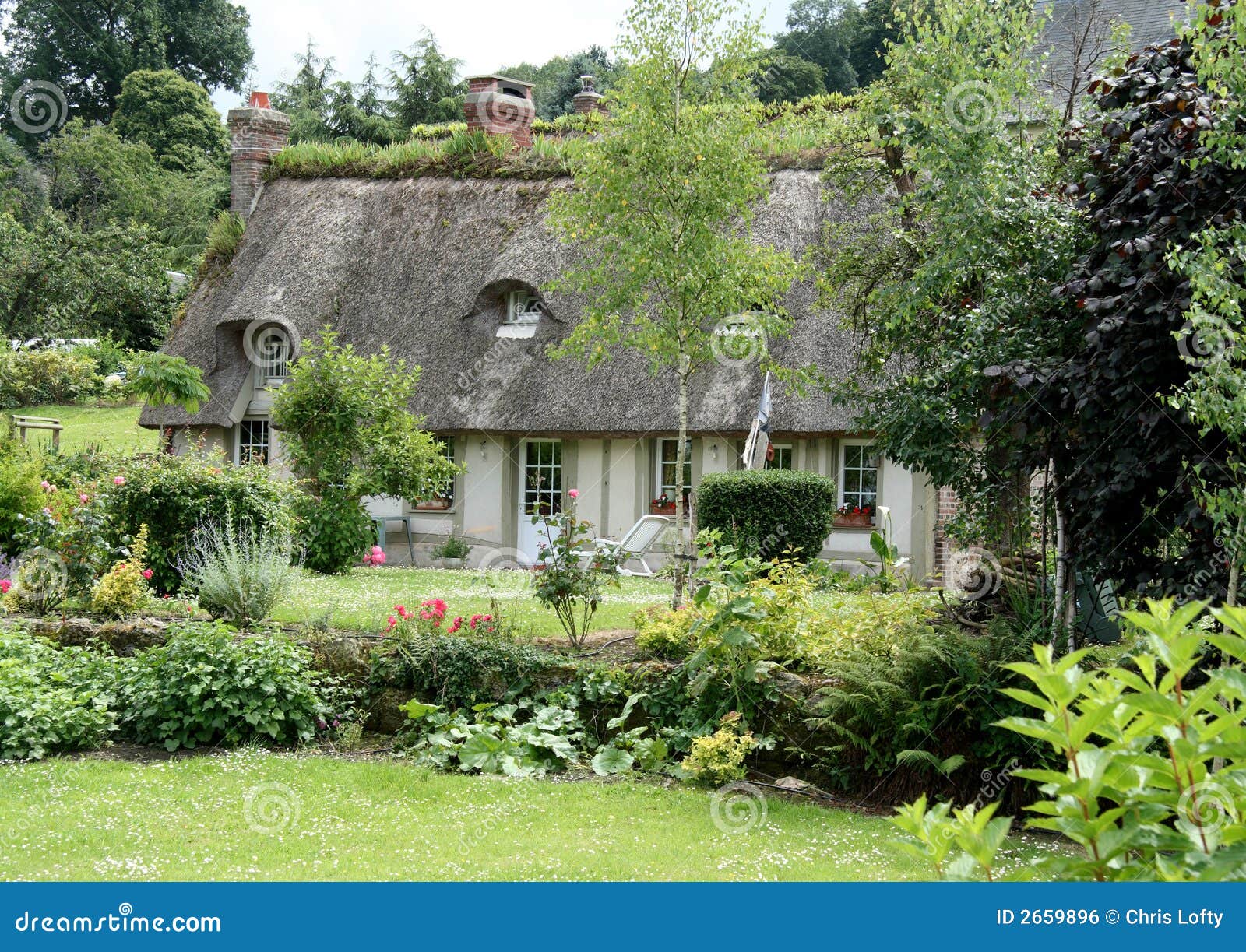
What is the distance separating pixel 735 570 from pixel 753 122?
12.9ft

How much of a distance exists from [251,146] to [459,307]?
673 cm

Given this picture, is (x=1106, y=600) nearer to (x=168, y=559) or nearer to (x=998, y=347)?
(x=998, y=347)

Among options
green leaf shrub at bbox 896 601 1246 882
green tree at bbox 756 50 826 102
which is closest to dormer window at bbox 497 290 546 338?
green tree at bbox 756 50 826 102

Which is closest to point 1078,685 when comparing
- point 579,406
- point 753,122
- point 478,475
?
point 753,122

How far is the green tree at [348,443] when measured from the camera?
44.3 feet

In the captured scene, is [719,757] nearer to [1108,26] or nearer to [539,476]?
[539,476]

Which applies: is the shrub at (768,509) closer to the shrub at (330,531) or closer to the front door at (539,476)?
the shrub at (330,531)

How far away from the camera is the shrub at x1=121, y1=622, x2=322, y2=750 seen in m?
7.14

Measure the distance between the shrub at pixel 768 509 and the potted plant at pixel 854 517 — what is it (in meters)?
2.64

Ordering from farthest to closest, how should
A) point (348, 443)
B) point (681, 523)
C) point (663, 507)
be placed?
point (663, 507), point (348, 443), point (681, 523)

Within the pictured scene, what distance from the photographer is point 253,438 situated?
20203mm

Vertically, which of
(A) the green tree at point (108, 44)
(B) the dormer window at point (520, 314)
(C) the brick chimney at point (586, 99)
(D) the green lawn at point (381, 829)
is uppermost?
(A) the green tree at point (108, 44)

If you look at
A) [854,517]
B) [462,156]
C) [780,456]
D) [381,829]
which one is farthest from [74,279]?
[381,829]

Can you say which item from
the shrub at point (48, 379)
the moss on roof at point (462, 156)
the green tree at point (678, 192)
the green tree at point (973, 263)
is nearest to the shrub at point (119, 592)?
the green tree at point (678, 192)
